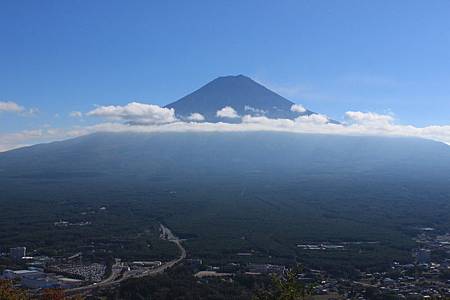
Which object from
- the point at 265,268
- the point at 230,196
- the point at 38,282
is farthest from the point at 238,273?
the point at 230,196

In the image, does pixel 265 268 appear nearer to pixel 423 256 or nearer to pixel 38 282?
pixel 423 256

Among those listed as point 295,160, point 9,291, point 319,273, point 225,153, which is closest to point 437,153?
point 295,160

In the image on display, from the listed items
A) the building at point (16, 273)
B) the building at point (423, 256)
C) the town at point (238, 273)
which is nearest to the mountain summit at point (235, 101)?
the building at point (423, 256)

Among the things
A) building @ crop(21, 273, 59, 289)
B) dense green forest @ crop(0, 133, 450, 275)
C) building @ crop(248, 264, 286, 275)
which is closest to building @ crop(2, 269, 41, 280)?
building @ crop(21, 273, 59, 289)

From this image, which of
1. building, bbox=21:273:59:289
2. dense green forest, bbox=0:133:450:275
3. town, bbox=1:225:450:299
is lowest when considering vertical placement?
town, bbox=1:225:450:299

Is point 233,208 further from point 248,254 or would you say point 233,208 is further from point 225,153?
point 225,153

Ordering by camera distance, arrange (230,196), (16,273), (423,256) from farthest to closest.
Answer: (230,196) → (423,256) → (16,273)

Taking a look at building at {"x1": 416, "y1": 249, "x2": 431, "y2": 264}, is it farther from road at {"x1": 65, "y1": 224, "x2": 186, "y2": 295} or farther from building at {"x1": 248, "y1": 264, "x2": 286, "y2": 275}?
road at {"x1": 65, "y1": 224, "x2": 186, "y2": 295}

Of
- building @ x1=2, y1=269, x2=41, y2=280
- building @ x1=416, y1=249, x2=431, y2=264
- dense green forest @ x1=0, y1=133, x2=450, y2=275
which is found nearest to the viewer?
building @ x1=2, y1=269, x2=41, y2=280

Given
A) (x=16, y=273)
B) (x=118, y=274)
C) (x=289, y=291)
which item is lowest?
(x=118, y=274)

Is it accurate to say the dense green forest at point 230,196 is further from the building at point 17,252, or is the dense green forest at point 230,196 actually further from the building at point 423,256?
the building at point 17,252
